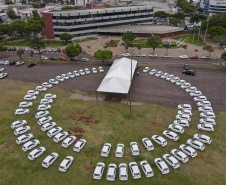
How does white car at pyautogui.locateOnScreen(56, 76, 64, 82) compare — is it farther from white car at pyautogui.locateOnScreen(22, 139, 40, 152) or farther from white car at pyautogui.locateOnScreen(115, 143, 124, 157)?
white car at pyautogui.locateOnScreen(115, 143, 124, 157)

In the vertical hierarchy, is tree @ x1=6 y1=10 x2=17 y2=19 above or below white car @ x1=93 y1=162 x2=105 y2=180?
above

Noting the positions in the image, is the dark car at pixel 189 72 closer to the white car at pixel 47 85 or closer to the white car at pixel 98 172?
the white car at pixel 47 85

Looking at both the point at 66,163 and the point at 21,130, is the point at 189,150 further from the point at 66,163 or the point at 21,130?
the point at 21,130

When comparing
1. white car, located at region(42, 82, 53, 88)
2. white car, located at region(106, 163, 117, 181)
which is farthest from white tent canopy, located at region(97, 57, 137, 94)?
white car, located at region(106, 163, 117, 181)

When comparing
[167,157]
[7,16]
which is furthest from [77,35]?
[7,16]

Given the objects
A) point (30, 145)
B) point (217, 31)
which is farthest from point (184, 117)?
point (217, 31)

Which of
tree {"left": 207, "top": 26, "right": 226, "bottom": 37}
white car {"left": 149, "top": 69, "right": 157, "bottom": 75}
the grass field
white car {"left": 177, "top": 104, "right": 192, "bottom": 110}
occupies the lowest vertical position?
the grass field
